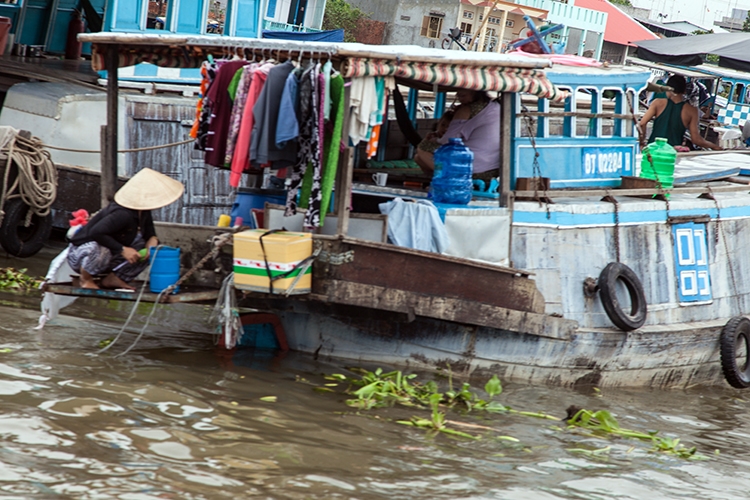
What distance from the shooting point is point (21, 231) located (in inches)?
398

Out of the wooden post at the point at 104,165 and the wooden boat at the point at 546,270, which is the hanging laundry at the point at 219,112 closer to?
the wooden boat at the point at 546,270

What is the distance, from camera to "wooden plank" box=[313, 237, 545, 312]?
625 centimetres

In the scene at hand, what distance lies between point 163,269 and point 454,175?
230 centimetres

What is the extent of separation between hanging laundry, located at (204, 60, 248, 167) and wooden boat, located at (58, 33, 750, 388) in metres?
0.21

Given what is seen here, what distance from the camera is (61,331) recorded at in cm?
721

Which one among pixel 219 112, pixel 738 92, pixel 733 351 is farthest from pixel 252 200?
pixel 738 92

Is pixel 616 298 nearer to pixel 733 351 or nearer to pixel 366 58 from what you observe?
pixel 733 351

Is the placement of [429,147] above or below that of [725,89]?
below

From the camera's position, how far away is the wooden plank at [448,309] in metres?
6.28

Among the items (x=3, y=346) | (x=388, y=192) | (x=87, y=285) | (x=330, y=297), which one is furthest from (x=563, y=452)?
(x=3, y=346)

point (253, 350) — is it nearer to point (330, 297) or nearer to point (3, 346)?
point (330, 297)

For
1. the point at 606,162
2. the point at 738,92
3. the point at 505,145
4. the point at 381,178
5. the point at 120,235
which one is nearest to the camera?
the point at 120,235

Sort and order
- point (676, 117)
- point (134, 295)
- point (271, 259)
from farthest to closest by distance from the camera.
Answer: point (676, 117) → point (134, 295) → point (271, 259)

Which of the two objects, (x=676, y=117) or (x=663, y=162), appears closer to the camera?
(x=663, y=162)
